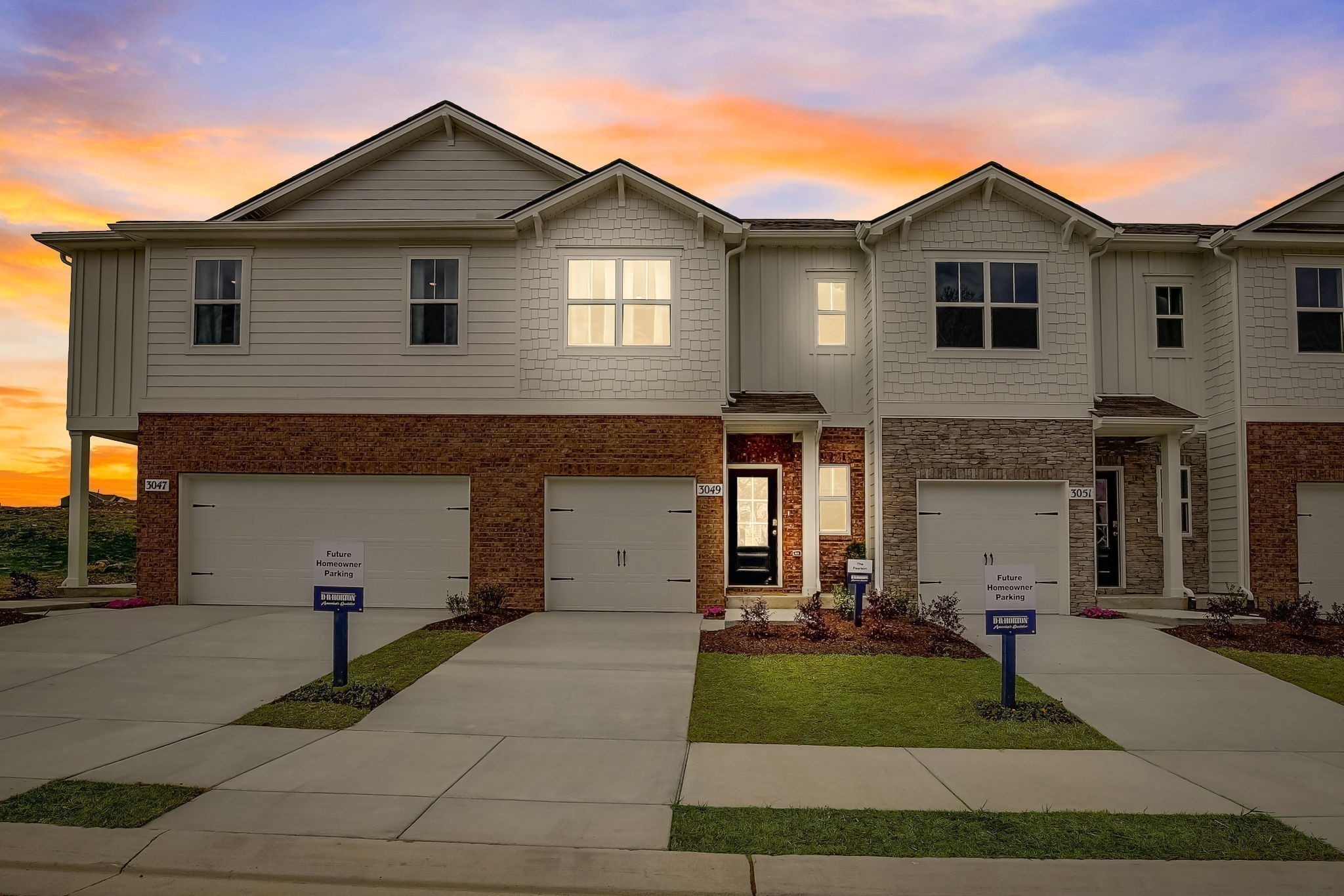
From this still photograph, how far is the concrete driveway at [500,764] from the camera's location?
6180 mm

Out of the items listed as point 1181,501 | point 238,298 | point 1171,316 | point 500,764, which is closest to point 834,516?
point 1181,501

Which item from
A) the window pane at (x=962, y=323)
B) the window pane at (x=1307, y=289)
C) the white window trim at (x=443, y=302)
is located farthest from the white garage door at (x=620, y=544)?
the window pane at (x=1307, y=289)

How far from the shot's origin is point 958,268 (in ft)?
52.1

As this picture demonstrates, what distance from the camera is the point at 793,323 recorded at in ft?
55.4

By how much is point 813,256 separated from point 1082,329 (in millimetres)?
4774

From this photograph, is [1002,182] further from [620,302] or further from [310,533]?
[310,533]

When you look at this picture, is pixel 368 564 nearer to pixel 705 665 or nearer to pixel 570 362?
pixel 570 362

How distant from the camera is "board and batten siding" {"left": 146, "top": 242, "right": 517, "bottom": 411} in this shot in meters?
15.7

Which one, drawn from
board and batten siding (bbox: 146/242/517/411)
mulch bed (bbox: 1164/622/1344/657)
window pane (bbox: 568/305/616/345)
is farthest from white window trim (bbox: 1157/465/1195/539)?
board and batten siding (bbox: 146/242/517/411)

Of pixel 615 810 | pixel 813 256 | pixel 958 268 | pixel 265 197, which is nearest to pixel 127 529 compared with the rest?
pixel 265 197

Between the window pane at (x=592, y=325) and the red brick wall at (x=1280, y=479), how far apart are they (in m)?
11.2

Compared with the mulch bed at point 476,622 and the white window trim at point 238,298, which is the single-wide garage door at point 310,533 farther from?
the white window trim at point 238,298

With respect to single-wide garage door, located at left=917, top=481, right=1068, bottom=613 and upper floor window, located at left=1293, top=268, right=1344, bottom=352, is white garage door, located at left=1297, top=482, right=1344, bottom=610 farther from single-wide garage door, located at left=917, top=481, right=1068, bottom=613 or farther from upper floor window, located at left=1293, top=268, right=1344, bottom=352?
single-wide garage door, located at left=917, top=481, right=1068, bottom=613

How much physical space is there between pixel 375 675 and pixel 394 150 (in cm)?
1094
